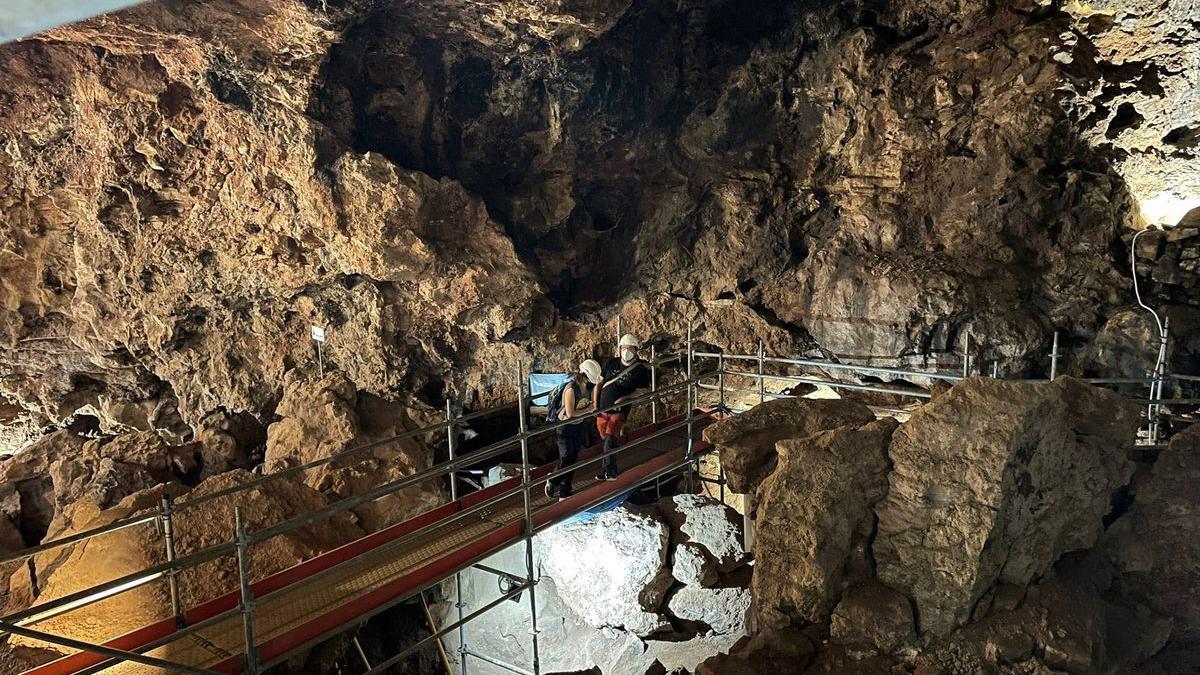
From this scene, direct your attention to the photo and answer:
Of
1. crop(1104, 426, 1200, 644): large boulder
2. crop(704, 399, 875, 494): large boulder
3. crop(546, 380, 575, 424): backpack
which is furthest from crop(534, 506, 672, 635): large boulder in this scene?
crop(1104, 426, 1200, 644): large boulder

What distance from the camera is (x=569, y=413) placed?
5277 millimetres

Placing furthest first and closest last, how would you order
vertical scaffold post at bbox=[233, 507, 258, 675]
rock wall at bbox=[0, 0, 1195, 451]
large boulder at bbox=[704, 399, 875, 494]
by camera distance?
1. rock wall at bbox=[0, 0, 1195, 451]
2. large boulder at bbox=[704, 399, 875, 494]
3. vertical scaffold post at bbox=[233, 507, 258, 675]

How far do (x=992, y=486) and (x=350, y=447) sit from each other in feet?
22.9

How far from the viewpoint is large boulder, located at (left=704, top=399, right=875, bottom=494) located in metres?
4.74

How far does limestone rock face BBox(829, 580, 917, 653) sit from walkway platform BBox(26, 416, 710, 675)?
6.08 ft

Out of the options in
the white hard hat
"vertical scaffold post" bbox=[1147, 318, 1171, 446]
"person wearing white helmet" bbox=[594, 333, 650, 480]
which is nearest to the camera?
"person wearing white helmet" bbox=[594, 333, 650, 480]

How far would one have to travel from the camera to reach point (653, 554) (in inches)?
244

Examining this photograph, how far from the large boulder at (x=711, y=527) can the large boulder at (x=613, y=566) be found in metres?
0.16

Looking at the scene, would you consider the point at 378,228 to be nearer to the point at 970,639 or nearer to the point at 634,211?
the point at 634,211

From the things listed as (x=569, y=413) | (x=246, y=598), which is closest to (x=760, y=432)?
(x=569, y=413)

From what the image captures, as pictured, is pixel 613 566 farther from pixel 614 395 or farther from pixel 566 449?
pixel 614 395

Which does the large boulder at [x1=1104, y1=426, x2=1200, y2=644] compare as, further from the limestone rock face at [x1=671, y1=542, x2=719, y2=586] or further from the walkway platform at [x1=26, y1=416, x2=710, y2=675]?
the walkway platform at [x1=26, y1=416, x2=710, y2=675]

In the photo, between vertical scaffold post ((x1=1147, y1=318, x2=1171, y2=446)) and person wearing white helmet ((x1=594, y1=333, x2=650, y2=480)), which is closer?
person wearing white helmet ((x1=594, y1=333, x2=650, y2=480))

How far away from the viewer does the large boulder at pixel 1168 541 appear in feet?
14.2
